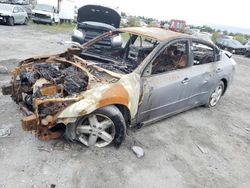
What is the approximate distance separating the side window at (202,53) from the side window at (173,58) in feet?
1.23

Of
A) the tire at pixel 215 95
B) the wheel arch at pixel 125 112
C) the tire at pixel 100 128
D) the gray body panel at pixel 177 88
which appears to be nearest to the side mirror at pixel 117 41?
the gray body panel at pixel 177 88

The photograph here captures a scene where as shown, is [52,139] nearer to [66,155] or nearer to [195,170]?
[66,155]

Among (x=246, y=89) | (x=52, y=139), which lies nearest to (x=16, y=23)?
(x=246, y=89)

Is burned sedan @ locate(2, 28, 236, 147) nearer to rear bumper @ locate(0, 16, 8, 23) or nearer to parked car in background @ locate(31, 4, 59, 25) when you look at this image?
rear bumper @ locate(0, 16, 8, 23)

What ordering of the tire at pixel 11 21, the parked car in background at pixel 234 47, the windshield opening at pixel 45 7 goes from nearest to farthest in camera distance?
the tire at pixel 11 21
the parked car in background at pixel 234 47
the windshield opening at pixel 45 7

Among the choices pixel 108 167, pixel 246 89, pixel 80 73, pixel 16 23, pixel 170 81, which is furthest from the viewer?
pixel 16 23

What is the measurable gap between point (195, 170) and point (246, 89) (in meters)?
5.84

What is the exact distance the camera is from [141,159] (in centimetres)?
394

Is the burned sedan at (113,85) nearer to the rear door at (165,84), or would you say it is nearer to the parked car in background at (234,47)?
the rear door at (165,84)

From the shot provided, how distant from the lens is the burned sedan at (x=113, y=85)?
11.7 feet

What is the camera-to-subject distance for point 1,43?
11281 mm

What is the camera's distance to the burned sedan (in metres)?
3.57

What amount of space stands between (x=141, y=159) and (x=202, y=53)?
2.82m

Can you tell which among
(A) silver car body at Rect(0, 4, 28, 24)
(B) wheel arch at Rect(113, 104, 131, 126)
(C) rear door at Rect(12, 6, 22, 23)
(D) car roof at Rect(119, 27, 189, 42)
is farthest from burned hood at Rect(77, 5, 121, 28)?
(C) rear door at Rect(12, 6, 22, 23)
